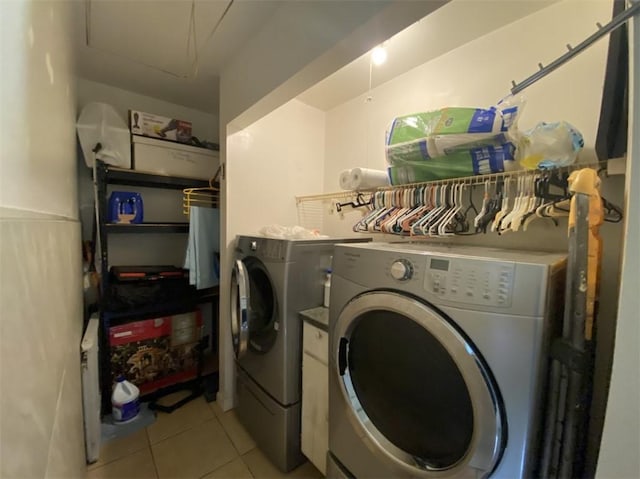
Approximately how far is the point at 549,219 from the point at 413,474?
1106 mm

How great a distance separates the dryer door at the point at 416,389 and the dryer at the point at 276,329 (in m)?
0.42

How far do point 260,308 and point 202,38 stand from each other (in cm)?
157

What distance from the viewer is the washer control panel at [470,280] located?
672mm

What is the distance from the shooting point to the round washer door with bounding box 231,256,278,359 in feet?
4.99

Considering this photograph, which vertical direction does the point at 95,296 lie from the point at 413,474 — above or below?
above

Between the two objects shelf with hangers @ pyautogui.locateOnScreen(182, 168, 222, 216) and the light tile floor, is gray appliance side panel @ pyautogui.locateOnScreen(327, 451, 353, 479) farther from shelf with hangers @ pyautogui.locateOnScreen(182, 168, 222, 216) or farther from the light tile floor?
shelf with hangers @ pyautogui.locateOnScreen(182, 168, 222, 216)

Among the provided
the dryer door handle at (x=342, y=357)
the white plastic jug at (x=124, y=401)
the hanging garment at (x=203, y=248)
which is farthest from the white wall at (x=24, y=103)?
the white plastic jug at (x=124, y=401)

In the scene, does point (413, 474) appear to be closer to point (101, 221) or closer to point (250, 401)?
point (250, 401)

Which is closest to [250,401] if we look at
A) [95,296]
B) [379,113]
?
[95,296]

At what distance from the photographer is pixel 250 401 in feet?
5.42

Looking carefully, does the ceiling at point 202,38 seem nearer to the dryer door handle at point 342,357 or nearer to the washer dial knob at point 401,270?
the washer dial knob at point 401,270

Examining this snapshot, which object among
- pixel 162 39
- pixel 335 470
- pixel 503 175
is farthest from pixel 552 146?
pixel 162 39

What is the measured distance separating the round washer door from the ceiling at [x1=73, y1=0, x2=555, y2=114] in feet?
4.08

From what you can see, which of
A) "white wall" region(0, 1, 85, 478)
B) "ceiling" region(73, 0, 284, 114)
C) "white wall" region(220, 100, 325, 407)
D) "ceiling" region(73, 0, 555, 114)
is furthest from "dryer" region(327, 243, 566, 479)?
"ceiling" region(73, 0, 284, 114)
